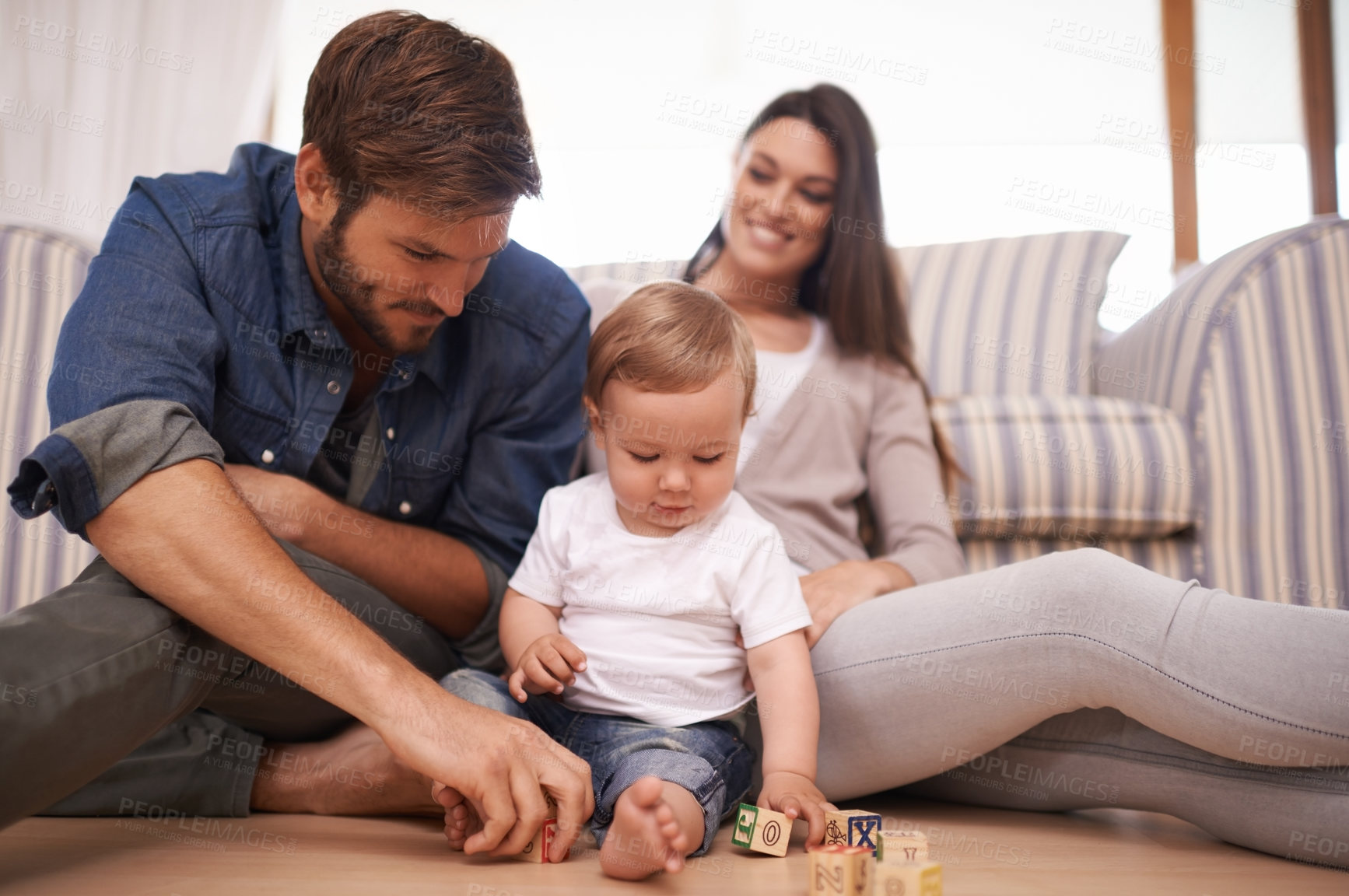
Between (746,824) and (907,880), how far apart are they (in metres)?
0.24

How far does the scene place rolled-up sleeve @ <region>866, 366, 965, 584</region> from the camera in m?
1.44

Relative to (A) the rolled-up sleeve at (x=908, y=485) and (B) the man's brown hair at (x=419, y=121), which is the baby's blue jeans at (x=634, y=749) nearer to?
(A) the rolled-up sleeve at (x=908, y=485)

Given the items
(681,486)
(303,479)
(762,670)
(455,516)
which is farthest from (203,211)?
(762,670)

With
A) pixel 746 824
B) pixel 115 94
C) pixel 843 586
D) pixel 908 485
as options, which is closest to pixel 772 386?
pixel 908 485

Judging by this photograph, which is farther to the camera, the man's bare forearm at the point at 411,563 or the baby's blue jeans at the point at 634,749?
the man's bare forearm at the point at 411,563

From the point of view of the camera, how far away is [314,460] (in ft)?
4.14

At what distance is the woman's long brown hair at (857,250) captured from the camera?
→ 1.60 meters

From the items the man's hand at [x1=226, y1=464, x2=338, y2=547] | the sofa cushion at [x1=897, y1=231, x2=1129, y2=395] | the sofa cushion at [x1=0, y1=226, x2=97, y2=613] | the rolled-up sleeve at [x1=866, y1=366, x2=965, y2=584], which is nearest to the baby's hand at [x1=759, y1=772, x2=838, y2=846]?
the rolled-up sleeve at [x1=866, y1=366, x2=965, y2=584]

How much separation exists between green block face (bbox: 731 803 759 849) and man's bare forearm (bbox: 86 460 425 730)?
0.34 meters

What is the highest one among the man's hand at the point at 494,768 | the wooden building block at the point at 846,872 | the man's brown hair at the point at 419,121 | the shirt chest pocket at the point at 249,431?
the man's brown hair at the point at 419,121

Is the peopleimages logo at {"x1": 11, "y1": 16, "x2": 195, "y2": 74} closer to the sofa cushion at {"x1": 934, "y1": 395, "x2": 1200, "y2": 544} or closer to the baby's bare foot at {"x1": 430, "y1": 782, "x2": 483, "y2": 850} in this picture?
the sofa cushion at {"x1": 934, "y1": 395, "x2": 1200, "y2": 544}

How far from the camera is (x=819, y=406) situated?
59.6 inches

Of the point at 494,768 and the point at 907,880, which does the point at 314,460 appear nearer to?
the point at 494,768

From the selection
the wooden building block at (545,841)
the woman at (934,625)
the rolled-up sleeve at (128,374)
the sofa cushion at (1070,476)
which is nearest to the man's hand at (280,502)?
the rolled-up sleeve at (128,374)
